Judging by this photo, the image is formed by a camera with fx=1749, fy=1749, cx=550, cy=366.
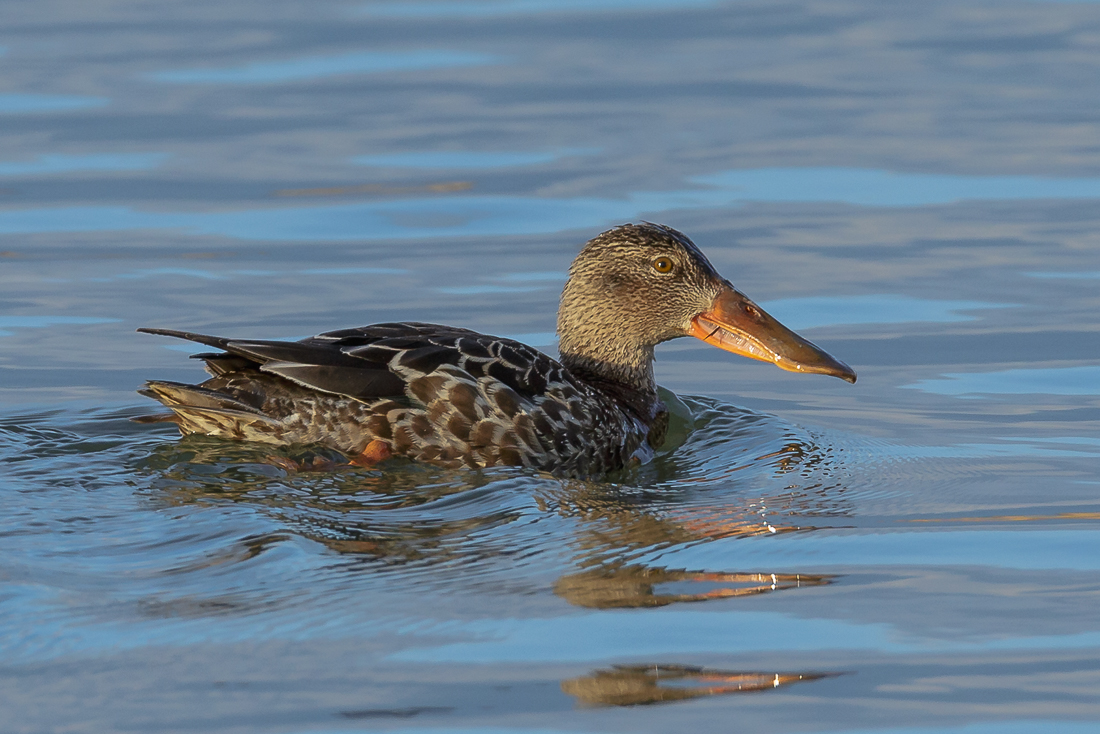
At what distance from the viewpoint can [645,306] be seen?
9062 millimetres

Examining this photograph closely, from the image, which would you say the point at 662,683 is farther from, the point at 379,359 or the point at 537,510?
the point at 379,359

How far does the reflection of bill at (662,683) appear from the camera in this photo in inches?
207

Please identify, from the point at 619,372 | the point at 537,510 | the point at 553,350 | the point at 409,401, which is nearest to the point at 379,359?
the point at 409,401

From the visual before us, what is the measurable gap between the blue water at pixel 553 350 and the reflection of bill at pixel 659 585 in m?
0.02

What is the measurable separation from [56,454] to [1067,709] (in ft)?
16.2

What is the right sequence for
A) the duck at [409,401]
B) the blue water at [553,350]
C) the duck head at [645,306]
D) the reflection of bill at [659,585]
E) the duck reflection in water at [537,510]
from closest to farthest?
the blue water at [553,350] → the reflection of bill at [659,585] → the duck reflection in water at [537,510] → the duck at [409,401] → the duck head at [645,306]

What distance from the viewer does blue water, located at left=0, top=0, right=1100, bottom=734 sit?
543cm

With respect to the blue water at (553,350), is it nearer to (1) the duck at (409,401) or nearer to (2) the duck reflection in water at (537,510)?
(2) the duck reflection in water at (537,510)

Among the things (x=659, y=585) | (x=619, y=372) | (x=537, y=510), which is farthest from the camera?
(x=619, y=372)

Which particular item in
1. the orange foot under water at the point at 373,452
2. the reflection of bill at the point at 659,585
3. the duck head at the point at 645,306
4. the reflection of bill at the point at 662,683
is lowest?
the reflection of bill at the point at 662,683

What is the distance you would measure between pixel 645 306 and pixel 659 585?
9.77 feet

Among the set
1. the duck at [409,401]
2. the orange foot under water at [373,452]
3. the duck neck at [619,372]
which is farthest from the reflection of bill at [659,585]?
the duck neck at [619,372]

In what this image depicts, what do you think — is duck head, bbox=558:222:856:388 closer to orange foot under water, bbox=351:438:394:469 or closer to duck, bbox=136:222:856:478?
duck, bbox=136:222:856:478

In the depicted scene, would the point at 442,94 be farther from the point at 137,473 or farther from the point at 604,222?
the point at 137,473
